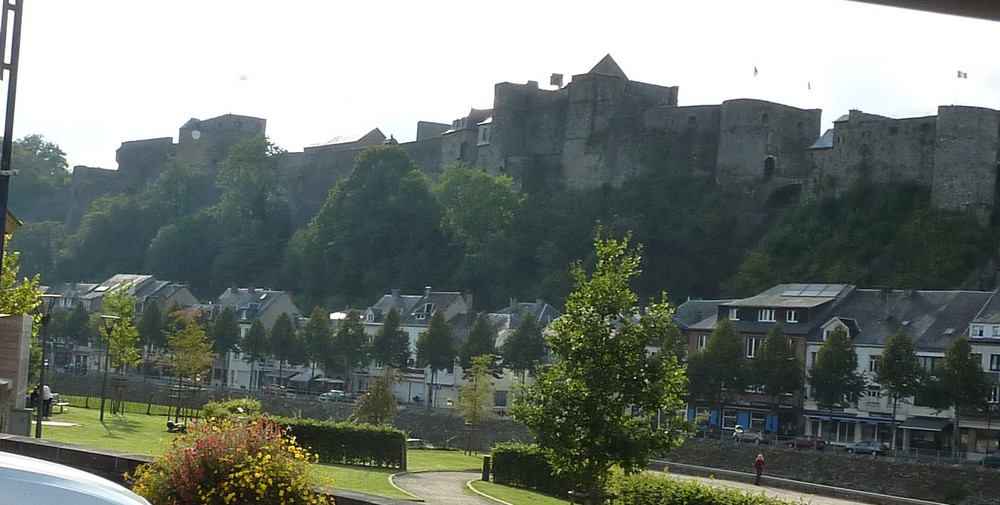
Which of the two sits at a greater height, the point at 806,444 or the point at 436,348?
the point at 436,348

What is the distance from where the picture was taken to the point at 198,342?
180ft

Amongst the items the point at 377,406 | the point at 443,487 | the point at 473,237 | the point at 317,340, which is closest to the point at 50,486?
the point at 443,487

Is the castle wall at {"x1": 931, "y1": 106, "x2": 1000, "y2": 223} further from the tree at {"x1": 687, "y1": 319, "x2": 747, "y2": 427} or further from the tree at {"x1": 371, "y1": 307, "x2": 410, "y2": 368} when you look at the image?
the tree at {"x1": 371, "y1": 307, "x2": 410, "y2": 368}

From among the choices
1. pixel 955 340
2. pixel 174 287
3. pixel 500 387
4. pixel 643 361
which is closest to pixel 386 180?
pixel 174 287

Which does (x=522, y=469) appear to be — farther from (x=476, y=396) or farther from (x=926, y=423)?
(x=926, y=423)

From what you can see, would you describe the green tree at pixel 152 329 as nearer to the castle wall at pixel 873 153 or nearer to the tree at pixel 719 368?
the tree at pixel 719 368

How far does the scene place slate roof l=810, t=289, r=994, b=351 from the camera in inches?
1885

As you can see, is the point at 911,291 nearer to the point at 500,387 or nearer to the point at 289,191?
the point at 500,387

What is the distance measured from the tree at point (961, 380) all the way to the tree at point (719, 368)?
26.1 feet

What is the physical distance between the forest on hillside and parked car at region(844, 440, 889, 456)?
1302 centimetres

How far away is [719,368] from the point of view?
49656mm

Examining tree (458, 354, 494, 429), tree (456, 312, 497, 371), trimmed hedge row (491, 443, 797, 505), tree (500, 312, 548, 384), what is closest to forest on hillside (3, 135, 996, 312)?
tree (500, 312, 548, 384)

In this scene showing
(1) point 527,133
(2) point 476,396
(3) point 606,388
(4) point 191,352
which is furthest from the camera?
(1) point 527,133

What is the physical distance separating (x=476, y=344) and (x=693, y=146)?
82.3 ft
